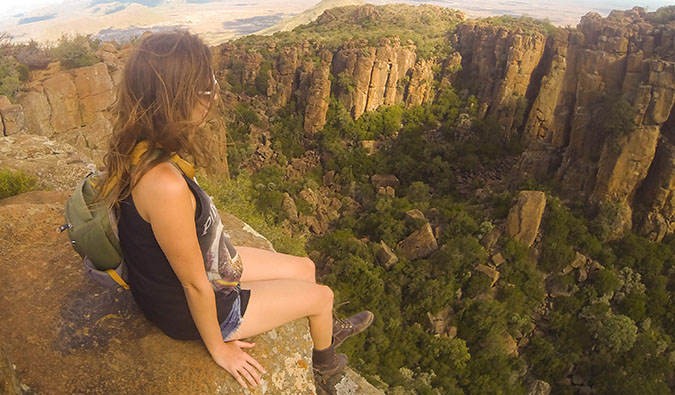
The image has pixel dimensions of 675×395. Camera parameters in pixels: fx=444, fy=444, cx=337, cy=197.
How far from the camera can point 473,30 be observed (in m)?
31.1

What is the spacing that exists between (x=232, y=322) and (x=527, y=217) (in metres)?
14.8

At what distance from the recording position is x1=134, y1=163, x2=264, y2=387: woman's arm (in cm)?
193

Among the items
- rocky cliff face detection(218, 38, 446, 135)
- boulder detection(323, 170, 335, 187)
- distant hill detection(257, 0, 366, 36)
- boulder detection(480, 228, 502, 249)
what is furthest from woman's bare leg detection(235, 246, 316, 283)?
distant hill detection(257, 0, 366, 36)

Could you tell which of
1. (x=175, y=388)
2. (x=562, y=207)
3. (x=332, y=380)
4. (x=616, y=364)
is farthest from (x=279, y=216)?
(x=175, y=388)

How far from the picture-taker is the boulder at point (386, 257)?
602 inches

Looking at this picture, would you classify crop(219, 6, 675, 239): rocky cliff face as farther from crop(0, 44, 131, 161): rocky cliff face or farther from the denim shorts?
the denim shorts

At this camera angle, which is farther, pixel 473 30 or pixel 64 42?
pixel 473 30

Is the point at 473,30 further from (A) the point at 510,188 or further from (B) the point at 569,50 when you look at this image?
(A) the point at 510,188

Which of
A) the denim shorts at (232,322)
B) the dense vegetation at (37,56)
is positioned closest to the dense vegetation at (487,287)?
the dense vegetation at (37,56)

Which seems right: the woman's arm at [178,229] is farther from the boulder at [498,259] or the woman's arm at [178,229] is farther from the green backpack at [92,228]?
the boulder at [498,259]

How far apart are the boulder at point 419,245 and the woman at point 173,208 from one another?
13.6 m

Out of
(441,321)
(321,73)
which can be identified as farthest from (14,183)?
(321,73)

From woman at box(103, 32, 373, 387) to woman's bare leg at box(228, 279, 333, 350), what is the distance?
0.02m

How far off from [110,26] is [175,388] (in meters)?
54.5
